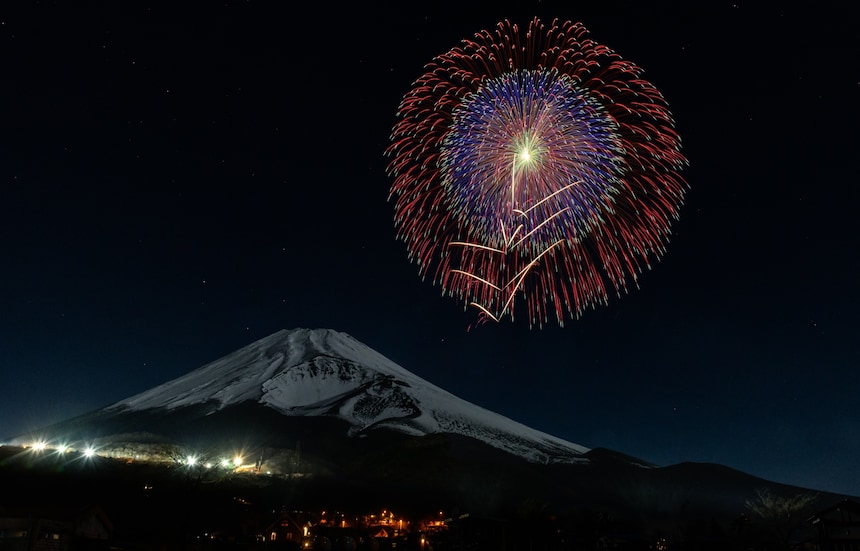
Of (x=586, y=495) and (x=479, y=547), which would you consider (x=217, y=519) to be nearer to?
(x=479, y=547)

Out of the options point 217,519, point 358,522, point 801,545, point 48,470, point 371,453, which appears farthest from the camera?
point 371,453

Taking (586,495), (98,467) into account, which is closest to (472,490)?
(586,495)

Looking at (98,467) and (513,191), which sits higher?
(513,191)

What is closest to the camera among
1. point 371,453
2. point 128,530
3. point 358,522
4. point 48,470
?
point 128,530

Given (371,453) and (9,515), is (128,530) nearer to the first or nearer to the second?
(9,515)

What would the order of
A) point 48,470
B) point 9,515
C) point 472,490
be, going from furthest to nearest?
point 472,490, point 48,470, point 9,515

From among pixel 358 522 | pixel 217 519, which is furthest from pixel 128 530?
Answer: pixel 358 522

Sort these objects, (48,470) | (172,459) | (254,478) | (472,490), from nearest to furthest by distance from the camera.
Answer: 1. (48,470)
2. (172,459)
3. (254,478)
4. (472,490)

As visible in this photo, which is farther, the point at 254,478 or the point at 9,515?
the point at 254,478

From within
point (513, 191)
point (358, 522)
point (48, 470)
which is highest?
point (513, 191)
